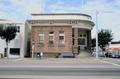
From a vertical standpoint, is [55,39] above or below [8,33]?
below

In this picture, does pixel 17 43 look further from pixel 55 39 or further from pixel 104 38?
pixel 104 38

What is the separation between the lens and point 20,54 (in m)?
65.9

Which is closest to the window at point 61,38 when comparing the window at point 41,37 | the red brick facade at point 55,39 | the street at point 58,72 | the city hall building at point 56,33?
the city hall building at point 56,33

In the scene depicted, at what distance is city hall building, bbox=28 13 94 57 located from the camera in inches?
2589

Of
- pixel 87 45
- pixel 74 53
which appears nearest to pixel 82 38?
pixel 87 45

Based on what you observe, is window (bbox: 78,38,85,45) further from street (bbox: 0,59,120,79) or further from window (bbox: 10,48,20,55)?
street (bbox: 0,59,120,79)

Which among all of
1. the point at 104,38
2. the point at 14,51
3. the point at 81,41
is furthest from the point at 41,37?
the point at 104,38

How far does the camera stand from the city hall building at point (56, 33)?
6575cm

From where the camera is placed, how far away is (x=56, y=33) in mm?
65875

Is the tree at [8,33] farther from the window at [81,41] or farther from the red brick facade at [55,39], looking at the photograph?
the window at [81,41]

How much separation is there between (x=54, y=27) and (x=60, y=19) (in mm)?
2260

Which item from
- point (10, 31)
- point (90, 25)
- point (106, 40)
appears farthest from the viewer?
point (106, 40)

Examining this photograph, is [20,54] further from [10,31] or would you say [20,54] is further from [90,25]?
[90,25]

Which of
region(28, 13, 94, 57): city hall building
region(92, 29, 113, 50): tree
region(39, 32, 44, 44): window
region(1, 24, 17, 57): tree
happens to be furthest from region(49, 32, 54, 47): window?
region(92, 29, 113, 50): tree
